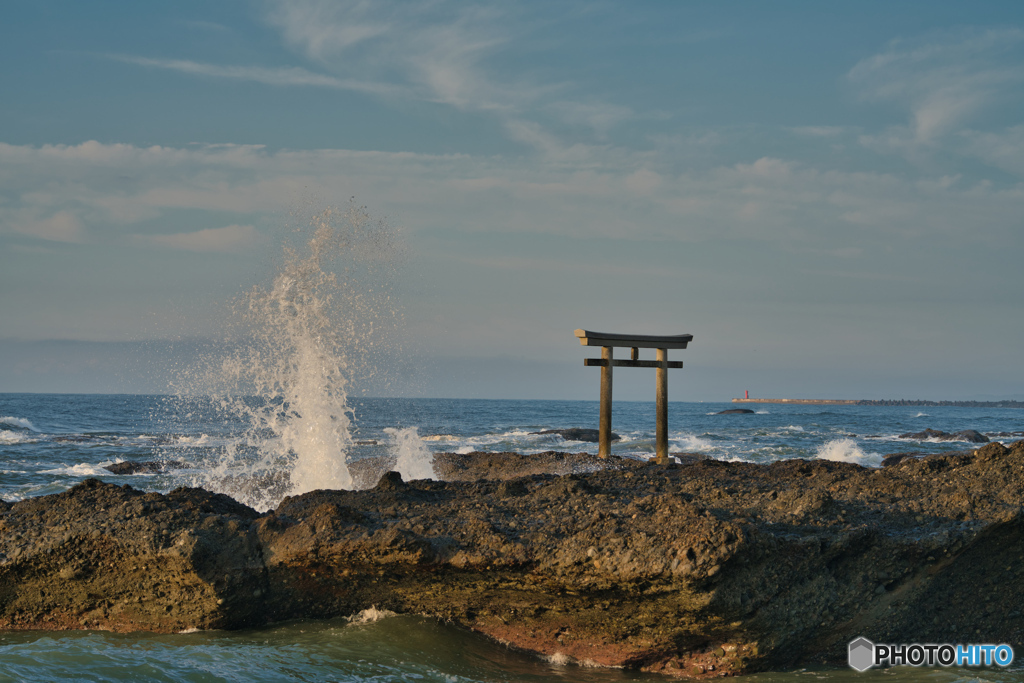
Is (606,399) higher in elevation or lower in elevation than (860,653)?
higher

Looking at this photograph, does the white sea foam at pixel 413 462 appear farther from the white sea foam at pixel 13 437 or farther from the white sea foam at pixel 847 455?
the white sea foam at pixel 13 437

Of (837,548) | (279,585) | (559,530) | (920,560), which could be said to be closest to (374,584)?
(279,585)

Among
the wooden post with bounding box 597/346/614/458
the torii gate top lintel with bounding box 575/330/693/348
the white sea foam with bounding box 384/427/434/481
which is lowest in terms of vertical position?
the white sea foam with bounding box 384/427/434/481

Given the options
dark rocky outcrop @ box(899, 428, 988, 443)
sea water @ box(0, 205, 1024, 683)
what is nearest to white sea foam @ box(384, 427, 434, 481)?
sea water @ box(0, 205, 1024, 683)

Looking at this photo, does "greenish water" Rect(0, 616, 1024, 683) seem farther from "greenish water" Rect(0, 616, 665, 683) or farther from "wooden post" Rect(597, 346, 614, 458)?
"wooden post" Rect(597, 346, 614, 458)

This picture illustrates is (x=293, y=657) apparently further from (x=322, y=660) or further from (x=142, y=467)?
(x=142, y=467)

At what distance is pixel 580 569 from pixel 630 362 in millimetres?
8775

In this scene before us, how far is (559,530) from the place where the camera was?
4617 millimetres

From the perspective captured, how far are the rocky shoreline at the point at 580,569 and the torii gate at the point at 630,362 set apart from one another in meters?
7.12

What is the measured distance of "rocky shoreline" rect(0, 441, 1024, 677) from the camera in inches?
171

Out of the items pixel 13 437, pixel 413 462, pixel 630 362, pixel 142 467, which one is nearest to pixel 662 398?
pixel 630 362

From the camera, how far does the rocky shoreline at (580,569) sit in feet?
14.2

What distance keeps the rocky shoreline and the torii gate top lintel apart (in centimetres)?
704

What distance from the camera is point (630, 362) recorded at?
1286 cm
